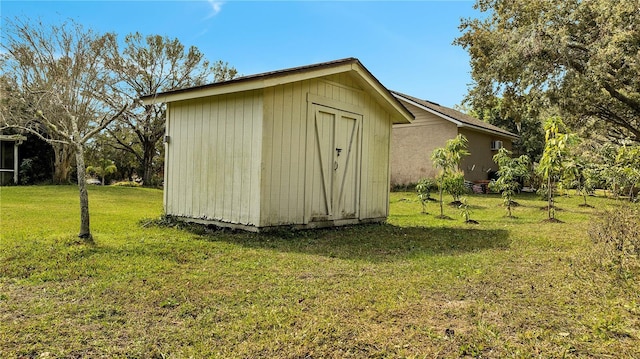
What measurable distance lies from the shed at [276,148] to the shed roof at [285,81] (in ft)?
0.05

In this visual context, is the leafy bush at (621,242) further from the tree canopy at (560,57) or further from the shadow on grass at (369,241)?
the tree canopy at (560,57)

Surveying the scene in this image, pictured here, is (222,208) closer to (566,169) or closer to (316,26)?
(316,26)

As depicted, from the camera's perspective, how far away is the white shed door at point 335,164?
273 inches

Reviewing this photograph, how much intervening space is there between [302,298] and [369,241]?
9.76 feet

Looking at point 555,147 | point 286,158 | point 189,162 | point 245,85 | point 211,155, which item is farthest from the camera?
point 555,147

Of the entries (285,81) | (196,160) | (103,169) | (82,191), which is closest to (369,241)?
(285,81)

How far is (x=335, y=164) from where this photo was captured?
23.8 feet

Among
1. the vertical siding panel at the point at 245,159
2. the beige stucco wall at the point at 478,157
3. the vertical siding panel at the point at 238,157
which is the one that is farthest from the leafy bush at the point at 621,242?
the beige stucco wall at the point at 478,157

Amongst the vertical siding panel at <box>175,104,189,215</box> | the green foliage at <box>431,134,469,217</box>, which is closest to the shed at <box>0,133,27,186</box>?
the vertical siding panel at <box>175,104,189,215</box>

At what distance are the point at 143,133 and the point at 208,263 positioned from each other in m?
19.2

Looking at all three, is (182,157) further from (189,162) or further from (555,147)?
(555,147)

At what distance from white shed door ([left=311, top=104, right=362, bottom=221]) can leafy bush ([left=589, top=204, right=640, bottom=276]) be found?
3.79 m

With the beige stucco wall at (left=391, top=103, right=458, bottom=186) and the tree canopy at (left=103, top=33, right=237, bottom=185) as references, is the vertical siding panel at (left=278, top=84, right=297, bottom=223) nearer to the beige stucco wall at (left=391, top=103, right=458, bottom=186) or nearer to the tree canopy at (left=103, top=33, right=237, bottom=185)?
the beige stucco wall at (left=391, top=103, right=458, bottom=186)

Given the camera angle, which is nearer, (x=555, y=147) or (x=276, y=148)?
(x=276, y=148)
